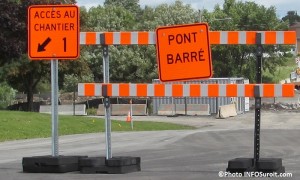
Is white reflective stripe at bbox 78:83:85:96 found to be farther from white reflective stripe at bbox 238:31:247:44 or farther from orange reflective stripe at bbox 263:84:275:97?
orange reflective stripe at bbox 263:84:275:97

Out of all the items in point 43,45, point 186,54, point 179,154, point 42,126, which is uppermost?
point 43,45

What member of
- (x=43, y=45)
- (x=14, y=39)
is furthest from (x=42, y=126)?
(x=43, y=45)

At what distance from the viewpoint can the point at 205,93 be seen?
1045 cm

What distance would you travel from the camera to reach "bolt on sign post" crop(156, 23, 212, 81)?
1042 cm

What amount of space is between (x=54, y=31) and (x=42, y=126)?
→ 18.9m

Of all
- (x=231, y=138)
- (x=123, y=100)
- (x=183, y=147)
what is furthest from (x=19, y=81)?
(x=183, y=147)

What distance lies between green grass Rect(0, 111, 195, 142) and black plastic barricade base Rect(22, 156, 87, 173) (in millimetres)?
14256

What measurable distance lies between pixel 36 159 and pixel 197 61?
286 centimetres

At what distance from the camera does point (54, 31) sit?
440 inches

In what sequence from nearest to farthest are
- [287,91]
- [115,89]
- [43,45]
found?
[287,91]
[115,89]
[43,45]

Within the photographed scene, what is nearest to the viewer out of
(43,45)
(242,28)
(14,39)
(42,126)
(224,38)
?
(224,38)

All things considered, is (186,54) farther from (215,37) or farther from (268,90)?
(268,90)

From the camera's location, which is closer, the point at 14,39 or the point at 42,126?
the point at 42,126

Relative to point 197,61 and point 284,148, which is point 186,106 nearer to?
point 284,148
